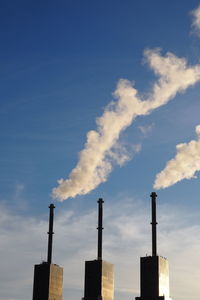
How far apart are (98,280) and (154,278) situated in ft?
21.8

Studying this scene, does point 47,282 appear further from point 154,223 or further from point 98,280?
point 154,223

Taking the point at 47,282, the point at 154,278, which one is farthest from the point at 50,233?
the point at 154,278

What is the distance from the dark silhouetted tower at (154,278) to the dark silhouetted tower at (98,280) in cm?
472

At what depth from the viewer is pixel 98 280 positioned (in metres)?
52.5

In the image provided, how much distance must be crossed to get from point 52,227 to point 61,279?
6.55 m

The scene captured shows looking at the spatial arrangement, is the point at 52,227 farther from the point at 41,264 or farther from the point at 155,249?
the point at 155,249

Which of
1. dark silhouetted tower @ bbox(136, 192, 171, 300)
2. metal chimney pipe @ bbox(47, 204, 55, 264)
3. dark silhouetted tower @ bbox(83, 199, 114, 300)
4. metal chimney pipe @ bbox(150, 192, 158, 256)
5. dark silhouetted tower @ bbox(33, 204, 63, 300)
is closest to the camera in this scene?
dark silhouetted tower @ bbox(136, 192, 171, 300)

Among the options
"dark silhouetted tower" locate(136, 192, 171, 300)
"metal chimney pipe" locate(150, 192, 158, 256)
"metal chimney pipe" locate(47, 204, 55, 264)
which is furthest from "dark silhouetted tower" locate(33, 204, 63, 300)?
"metal chimney pipe" locate(150, 192, 158, 256)

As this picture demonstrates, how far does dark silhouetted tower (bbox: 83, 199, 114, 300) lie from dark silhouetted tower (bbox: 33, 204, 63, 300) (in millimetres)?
3815

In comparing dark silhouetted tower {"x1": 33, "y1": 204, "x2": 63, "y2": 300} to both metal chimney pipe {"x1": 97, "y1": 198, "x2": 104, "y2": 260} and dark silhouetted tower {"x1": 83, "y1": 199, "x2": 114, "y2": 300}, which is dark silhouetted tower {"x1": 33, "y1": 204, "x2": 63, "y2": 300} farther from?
metal chimney pipe {"x1": 97, "y1": 198, "x2": 104, "y2": 260}

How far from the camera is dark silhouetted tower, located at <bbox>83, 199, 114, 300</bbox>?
171ft

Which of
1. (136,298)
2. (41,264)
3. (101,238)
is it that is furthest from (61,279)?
(136,298)

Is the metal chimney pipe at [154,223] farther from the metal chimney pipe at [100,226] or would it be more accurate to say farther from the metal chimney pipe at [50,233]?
the metal chimney pipe at [50,233]

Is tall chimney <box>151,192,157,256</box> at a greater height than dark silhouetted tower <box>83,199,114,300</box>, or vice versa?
tall chimney <box>151,192,157,256</box>
